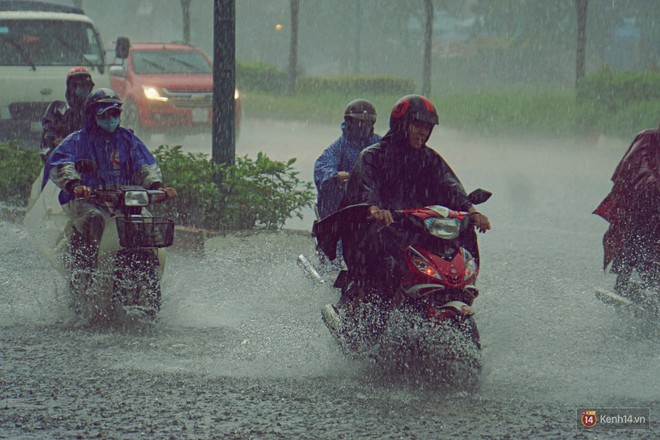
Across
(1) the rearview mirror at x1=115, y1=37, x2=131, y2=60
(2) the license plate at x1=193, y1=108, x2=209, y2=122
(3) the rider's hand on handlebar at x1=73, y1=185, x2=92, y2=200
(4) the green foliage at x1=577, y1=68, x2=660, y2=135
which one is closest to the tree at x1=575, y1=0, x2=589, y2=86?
(4) the green foliage at x1=577, y1=68, x2=660, y2=135

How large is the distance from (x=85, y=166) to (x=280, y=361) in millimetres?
1911

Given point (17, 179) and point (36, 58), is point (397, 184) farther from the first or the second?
point (36, 58)

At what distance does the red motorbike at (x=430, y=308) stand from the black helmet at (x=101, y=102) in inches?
91.3

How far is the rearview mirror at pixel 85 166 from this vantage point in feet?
23.8

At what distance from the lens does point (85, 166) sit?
7.29 m

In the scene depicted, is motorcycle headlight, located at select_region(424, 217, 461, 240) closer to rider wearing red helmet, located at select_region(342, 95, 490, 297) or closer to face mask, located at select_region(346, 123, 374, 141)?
rider wearing red helmet, located at select_region(342, 95, 490, 297)

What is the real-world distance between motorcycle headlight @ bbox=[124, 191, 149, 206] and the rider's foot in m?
1.40

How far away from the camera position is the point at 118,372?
623 centimetres

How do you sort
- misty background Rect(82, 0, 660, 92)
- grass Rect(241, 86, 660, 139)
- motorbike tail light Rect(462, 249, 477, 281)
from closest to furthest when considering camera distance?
motorbike tail light Rect(462, 249, 477, 281)
grass Rect(241, 86, 660, 139)
misty background Rect(82, 0, 660, 92)

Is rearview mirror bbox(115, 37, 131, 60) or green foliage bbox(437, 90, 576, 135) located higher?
rearview mirror bbox(115, 37, 131, 60)

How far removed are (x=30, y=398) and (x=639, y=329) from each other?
406 cm

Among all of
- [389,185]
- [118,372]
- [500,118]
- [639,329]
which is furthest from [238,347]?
[500,118]

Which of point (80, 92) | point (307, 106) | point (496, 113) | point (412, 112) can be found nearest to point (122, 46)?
point (80, 92)

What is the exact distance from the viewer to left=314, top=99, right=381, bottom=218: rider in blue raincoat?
8625mm
